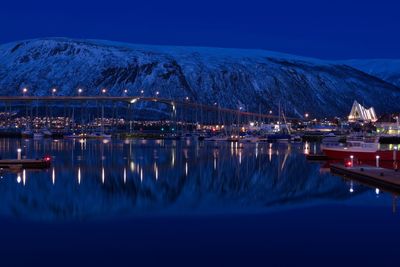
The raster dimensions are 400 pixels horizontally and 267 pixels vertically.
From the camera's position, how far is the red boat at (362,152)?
47875 mm

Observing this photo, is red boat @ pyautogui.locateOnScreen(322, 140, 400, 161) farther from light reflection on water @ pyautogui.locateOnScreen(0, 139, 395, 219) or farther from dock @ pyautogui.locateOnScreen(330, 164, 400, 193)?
dock @ pyautogui.locateOnScreen(330, 164, 400, 193)

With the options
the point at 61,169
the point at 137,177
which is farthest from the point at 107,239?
the point at 61,169

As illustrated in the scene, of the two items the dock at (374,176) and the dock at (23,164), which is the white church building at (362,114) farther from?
the dock at (23,164)

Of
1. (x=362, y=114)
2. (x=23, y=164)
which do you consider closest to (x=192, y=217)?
(x=23, y=164)

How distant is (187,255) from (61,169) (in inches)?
1028

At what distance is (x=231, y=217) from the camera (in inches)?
805

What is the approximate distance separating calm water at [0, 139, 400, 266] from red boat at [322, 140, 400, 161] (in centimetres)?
1381

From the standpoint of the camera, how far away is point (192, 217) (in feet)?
67.3

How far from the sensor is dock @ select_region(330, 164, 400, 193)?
2777 cm

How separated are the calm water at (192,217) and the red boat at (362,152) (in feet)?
45.3

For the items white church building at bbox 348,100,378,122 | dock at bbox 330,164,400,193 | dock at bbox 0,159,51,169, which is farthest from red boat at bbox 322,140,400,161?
white church building at bbox 348,100,378,122

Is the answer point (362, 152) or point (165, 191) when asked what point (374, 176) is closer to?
point (165, 191)

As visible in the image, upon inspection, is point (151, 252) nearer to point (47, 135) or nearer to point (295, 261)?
point (295, 261)

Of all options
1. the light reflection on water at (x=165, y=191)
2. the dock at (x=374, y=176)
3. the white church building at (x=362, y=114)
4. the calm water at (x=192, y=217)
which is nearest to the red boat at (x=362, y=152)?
the light reflection on water at (x=165, y=191)
